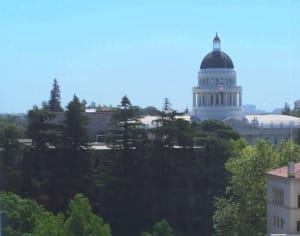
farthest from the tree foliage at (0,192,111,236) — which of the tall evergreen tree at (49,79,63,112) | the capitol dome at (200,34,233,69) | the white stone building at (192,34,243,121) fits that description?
the capitol dome at (200,34,233,69)

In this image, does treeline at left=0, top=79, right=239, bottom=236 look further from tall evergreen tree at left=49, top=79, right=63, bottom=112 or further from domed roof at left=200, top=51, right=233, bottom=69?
domed roof at left=200, top=51, right=233, bottom=69

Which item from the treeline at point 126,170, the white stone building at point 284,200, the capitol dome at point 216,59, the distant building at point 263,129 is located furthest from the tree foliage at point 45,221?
the capitol dome at point 216,59

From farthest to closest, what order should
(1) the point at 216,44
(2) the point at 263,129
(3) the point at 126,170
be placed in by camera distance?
(1) the point at 216,44, (2) the point at 263,129, (3) the point at 126,170

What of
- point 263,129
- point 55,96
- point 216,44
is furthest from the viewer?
point 216,44

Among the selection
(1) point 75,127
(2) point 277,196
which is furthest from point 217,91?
(2) point 277,196

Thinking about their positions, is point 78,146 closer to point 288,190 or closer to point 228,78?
point 288,190

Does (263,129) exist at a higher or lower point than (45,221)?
higher

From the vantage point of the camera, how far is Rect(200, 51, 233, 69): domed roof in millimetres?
58812

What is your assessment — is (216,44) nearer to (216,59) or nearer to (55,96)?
(216,59)

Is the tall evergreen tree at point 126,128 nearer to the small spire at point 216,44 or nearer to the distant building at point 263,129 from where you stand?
the distant building at point 263,129

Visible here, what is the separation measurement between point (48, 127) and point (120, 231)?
15.0ft

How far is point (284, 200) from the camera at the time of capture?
769 inches

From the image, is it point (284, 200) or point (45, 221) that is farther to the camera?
point (284, 200)

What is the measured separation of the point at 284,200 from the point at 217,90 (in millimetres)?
39896
